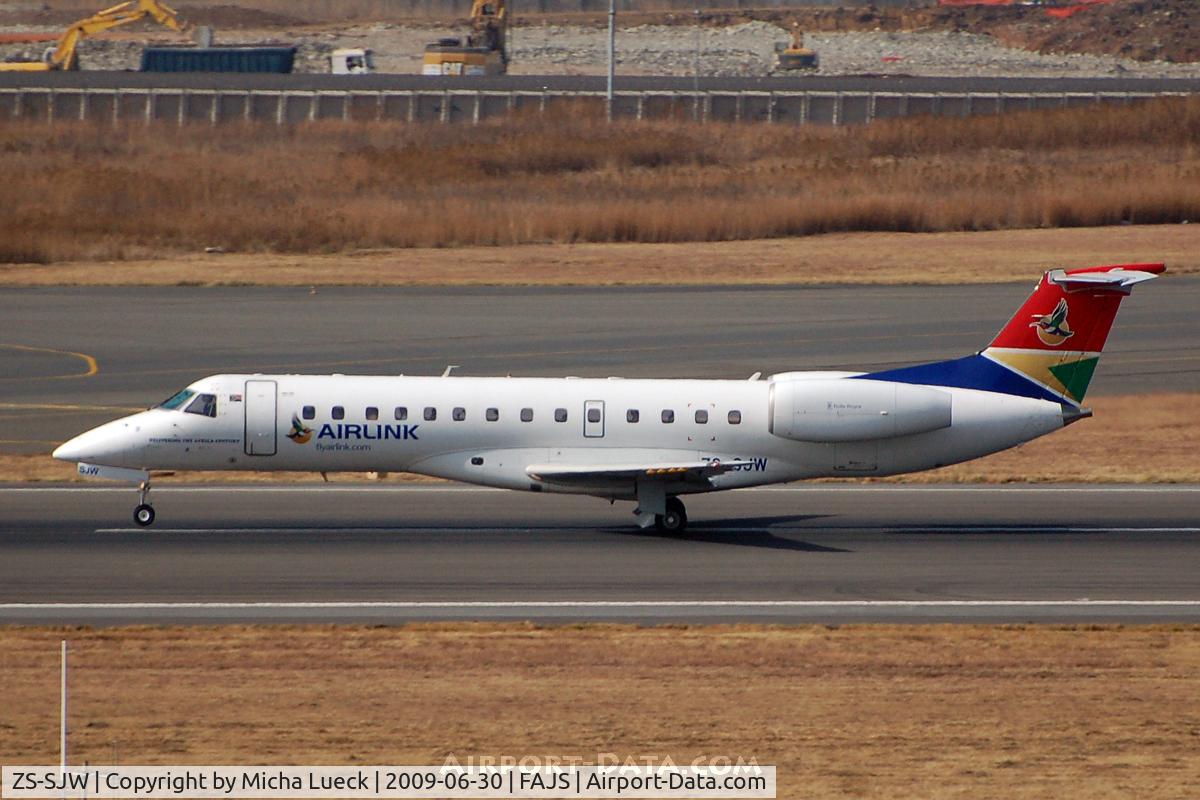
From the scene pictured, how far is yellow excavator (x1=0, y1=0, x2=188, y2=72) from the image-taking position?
13188cm

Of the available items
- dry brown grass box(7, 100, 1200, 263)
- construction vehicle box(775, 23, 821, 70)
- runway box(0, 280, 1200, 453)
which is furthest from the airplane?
construction vehicle box(775, 23, 821, 70)

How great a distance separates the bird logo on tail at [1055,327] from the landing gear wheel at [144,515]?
16.0 m

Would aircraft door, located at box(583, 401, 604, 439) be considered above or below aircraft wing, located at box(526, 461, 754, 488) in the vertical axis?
above

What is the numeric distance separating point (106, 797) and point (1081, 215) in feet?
215

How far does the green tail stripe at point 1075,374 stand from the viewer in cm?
2933

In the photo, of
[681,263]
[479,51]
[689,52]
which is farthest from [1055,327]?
[689,52]

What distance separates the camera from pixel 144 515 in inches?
1144

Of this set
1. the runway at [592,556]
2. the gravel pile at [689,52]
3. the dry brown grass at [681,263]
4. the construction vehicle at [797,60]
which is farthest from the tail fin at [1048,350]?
the gravel pile at [689,52]

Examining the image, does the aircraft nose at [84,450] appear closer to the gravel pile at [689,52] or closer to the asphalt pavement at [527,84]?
the asphalt pavement at [527,84]

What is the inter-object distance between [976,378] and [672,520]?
5.96 m

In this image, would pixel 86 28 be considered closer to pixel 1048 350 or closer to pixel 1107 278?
pixel 1048 350

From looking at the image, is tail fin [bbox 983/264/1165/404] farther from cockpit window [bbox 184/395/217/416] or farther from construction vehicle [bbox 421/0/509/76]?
construction vehicle [bbox 421/0/509/76]

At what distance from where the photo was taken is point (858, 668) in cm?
2128

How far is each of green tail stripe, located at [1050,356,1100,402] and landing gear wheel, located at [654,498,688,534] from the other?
7.02 m
